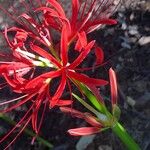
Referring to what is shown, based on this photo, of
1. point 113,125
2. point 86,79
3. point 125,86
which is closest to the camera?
point 86,79

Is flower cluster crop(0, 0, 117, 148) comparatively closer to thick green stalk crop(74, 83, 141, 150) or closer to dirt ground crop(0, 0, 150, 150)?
thick green stalk crop(74, 83, 141, 150)

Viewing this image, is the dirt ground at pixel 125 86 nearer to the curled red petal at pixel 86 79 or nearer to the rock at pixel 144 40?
the rock at pixel 144 40

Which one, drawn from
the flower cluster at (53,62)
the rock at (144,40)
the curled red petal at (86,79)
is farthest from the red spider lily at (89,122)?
the rock at (144,40)

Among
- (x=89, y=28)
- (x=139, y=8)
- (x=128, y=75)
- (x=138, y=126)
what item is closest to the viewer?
(x=89, y=28)

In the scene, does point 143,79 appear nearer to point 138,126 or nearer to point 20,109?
point 138,126

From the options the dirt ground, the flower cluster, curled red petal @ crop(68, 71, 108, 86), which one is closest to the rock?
the dirt ground

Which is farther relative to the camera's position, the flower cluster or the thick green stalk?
the thick green stalk

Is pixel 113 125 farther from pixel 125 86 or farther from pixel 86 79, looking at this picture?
pixel 125 86

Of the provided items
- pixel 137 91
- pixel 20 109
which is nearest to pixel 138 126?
pixel 137 91

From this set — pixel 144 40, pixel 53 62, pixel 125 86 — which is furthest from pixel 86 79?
pixel 144 40
